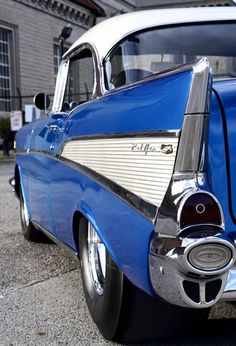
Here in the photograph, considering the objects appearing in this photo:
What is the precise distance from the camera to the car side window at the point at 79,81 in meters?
4.15

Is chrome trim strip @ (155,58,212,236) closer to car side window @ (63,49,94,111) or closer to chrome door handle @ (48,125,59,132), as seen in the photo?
car side window @ (63,49,94,111)

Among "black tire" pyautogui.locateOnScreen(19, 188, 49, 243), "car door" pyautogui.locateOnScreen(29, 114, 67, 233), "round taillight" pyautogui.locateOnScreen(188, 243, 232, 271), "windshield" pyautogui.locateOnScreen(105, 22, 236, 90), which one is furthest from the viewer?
"black tire" pyautogui.locateOnScreen(19, 188, 49, 243)

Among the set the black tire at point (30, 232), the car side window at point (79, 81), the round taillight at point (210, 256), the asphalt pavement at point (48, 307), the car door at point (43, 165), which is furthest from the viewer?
the black tire at point (30, 232)

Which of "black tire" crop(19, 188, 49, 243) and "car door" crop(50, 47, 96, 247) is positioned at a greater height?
"car door" crop(50, 47, 96, 247)

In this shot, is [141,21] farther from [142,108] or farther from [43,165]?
[142,108]

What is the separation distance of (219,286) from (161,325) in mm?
763

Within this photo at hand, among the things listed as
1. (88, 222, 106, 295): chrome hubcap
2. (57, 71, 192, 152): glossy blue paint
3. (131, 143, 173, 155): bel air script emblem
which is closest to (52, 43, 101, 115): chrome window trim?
(57, 71, 192, 152): glossy blue paint

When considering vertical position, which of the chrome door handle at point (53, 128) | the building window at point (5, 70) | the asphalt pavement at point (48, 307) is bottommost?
the asphalt pavement at point (48, 307)

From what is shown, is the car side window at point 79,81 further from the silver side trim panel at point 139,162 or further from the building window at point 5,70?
the building window at point 5,70

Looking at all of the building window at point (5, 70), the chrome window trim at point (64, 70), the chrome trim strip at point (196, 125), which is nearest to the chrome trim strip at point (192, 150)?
the chrome trim strip at point (196, 125)

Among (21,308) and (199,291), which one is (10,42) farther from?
(199,291)

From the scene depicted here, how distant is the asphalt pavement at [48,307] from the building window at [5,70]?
19349 millimetres

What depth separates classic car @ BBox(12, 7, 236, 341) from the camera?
2.41 m

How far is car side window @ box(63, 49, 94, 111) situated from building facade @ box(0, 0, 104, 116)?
19.6 metres
